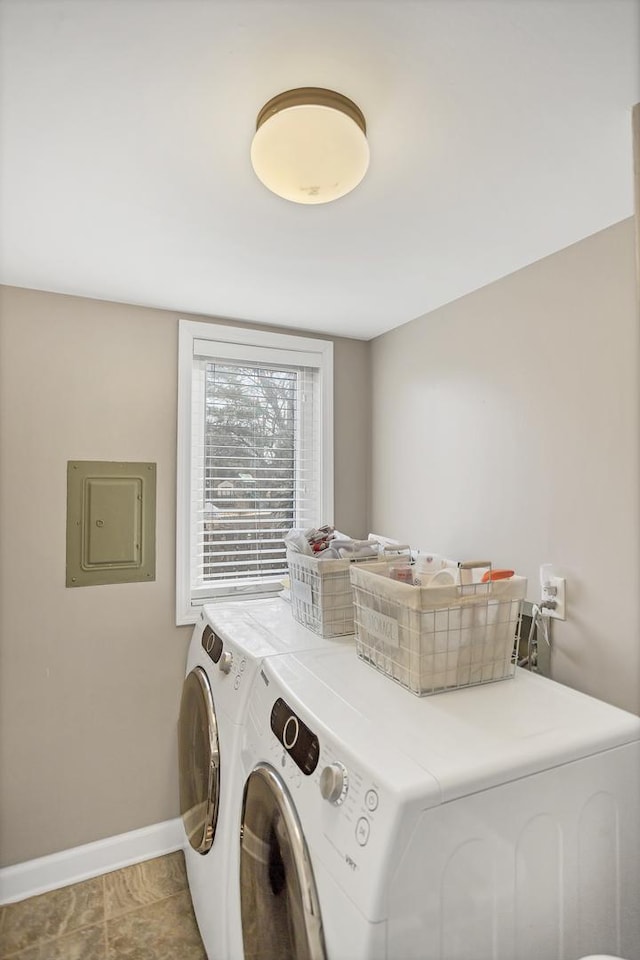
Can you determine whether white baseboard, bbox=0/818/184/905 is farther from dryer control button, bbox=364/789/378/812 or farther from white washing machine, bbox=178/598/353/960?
dryer control button, bbox=364/789/378/812

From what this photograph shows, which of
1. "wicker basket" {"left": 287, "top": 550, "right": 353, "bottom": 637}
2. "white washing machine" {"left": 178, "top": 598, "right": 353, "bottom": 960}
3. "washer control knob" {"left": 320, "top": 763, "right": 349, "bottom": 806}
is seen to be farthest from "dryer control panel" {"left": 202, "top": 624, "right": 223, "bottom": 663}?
"washer control knob" {"left": 320, "top": 763, "right": 349, "bottom": 806}

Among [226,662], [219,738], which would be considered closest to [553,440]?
[226,662]

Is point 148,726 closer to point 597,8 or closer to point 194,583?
point 194,583

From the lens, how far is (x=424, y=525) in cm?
225

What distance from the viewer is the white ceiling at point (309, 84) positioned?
861 mm

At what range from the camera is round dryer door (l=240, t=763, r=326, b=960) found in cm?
95

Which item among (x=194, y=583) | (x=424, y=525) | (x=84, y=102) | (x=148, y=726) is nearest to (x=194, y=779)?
(x=148, y=726)

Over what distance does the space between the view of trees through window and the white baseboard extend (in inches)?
41.2

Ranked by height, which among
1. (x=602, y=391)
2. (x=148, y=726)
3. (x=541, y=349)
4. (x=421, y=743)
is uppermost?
(x=541, y=349)

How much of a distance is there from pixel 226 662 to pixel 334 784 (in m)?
0.73

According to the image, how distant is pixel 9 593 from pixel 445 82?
6.76ft

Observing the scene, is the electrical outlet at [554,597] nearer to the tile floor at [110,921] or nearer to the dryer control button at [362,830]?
the dryer control button at [362,830]

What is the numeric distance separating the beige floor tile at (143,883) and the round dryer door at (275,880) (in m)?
0.94

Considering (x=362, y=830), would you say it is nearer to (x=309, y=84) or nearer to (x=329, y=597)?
(x=329, y=597)
